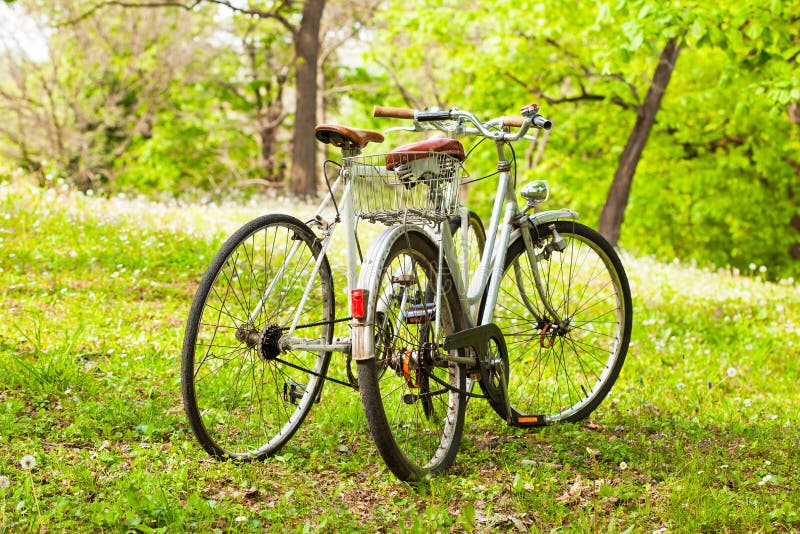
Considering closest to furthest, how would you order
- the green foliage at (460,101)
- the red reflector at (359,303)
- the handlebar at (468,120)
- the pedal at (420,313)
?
the red reflector at (359,303) < the pedal at (420,313) < the handlebar at (468,120) < the green foliage at (460,101)

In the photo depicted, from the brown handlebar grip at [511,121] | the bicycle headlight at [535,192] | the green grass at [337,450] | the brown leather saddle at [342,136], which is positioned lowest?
the green grass at [337,450]

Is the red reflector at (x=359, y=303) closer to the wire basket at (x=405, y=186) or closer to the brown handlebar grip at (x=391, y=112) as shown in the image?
the wire basket at (x=405, y=186)

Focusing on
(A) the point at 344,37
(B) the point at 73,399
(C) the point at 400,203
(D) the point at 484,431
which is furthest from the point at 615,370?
(A) the point at 344,37

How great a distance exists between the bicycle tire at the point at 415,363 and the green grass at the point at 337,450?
0.16 m

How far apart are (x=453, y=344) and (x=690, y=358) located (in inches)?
141

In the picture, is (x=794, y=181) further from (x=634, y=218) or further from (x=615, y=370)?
(x=615, y=370)

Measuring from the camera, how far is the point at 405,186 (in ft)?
11.3

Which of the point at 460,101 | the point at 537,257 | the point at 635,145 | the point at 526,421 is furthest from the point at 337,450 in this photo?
the point at 460,101

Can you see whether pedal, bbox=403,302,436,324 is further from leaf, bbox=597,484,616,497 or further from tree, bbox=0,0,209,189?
tree, bbox=0,0,209,189

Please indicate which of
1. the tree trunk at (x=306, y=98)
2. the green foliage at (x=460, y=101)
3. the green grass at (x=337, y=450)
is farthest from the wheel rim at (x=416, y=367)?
the tree trunk at (x=306, y=98)

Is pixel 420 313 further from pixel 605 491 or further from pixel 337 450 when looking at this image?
pixel 605 491

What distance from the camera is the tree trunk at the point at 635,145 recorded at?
1242 cm

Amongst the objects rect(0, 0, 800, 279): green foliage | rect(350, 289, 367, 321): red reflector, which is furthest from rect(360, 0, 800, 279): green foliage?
rect(350, 289, 367, 321): red reflector

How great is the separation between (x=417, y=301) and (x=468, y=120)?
34.9 inches
